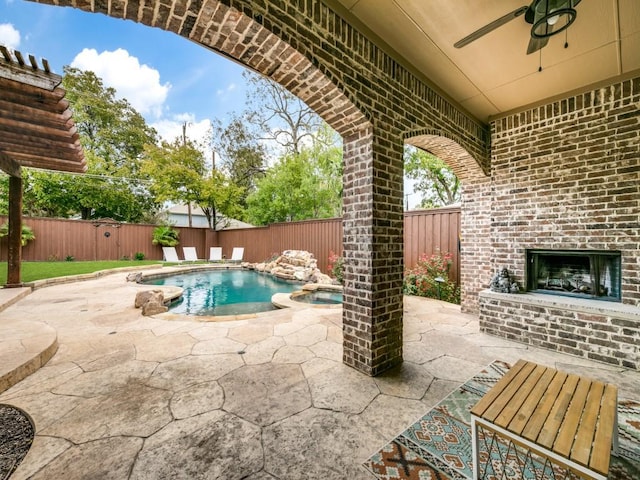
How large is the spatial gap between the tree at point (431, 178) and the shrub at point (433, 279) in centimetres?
833

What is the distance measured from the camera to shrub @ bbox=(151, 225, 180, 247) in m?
13.1

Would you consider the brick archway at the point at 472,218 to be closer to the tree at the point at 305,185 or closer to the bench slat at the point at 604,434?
the bench slat at the point at 604,434

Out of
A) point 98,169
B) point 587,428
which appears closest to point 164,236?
point 98,169

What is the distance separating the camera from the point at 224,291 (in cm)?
726

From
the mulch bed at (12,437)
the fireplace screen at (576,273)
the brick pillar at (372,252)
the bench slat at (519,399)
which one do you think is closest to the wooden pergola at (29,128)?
the mulch bed at (12,437)

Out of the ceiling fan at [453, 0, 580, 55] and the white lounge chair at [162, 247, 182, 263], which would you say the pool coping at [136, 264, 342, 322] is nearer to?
the white lounge chair at [162, 247, 182, 263]

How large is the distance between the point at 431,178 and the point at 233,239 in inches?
452

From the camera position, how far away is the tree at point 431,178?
12.8 meters

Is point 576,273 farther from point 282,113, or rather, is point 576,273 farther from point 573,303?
point 282,113

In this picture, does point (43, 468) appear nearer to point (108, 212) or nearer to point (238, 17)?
point (238, 17)

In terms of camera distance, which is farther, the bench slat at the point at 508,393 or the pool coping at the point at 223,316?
the pool coping at the point at 223,316

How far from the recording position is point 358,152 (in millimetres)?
2408

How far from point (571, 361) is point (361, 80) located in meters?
3.55

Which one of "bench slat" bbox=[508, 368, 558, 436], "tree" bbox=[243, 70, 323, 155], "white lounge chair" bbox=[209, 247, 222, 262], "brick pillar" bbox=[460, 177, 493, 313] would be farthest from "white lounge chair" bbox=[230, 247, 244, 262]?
"bench slat" bbox=[508, 368, 558, 436]
